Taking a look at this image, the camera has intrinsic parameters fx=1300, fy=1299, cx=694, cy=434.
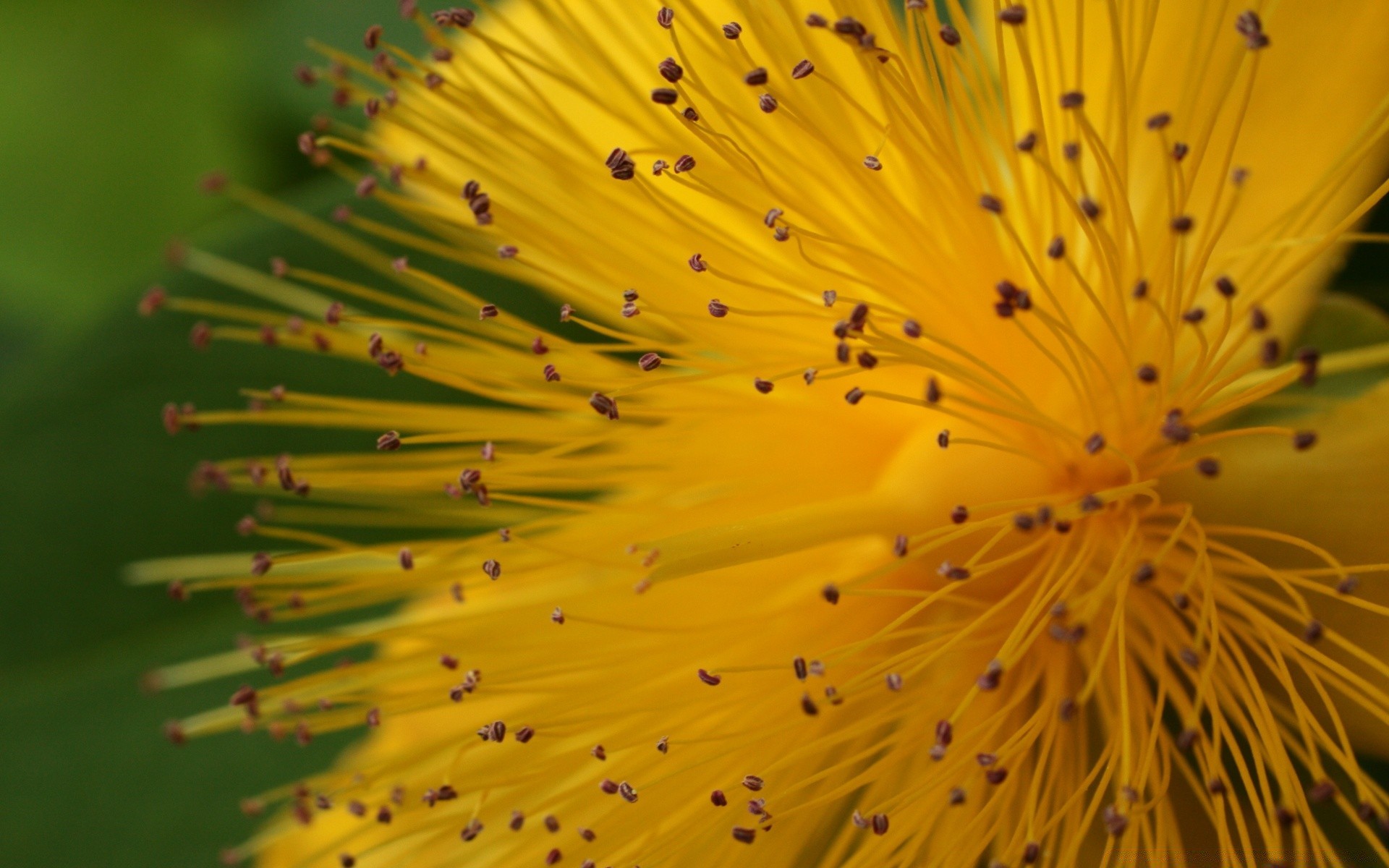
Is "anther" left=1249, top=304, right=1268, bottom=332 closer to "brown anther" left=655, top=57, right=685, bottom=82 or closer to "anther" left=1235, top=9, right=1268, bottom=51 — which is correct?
"anther" left=1235, top=9, right=1268, bottom=51

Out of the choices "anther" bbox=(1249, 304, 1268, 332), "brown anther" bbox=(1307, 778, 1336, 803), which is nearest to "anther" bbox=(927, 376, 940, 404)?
"anther" bbox=(1249, 304, 1268, 332)

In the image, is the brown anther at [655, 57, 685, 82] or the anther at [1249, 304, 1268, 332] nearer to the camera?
the anther at [1249, 304, 1268, 332]

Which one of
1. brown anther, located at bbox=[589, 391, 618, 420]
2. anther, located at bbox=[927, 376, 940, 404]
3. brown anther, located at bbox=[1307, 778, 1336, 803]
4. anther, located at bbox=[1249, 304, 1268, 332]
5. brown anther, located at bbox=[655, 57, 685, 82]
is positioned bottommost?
brown anther, located at bbox=[1307, 778, 1336, 803]

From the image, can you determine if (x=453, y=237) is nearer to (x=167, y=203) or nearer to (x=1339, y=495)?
(x=1339, y=495)

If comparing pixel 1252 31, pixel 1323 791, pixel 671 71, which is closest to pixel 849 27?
pixel 671 71

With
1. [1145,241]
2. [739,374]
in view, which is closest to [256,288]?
[739,374]

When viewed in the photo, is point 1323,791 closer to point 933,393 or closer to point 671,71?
point 933,393

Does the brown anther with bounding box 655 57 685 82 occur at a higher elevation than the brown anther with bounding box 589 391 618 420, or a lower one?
higher

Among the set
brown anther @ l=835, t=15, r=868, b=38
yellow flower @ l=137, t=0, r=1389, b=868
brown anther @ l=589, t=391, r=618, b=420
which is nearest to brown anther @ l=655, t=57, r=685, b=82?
yellow flower @ l=137, t=0, r=1389, b=868

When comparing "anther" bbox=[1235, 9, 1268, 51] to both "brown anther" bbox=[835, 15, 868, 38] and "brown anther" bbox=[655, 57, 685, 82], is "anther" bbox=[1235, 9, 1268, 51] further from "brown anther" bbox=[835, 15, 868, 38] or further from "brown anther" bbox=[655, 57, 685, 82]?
"brown anther" bbox=[655, 57, 685, 82]
